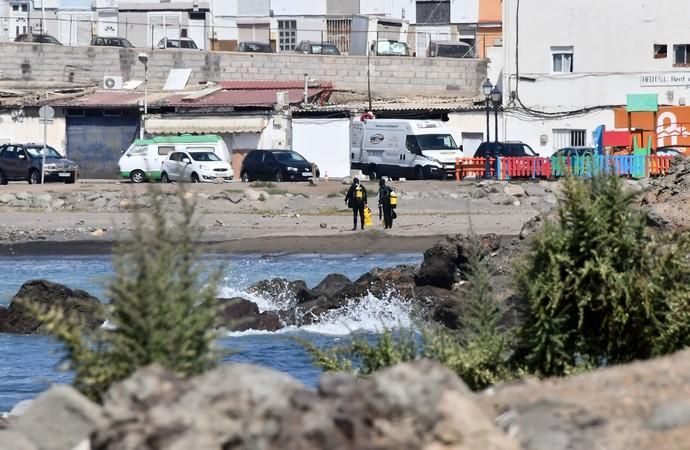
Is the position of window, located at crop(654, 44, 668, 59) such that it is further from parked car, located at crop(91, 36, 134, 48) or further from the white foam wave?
the white foam wave

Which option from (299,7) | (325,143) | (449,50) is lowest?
(325,143)

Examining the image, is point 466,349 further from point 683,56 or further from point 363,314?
point 683,56

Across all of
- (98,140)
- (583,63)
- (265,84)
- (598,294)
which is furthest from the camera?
(265,84)

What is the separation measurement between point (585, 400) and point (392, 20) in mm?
62555

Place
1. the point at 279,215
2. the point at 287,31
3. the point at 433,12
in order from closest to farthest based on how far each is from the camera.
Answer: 1. the point at 279,215
2. the point at 433,12
3. the point at 287,31

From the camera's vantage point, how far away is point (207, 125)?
5219cm

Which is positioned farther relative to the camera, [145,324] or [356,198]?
[356,198]

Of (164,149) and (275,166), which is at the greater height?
(164,149)

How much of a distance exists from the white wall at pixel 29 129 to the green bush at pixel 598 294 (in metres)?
45.2

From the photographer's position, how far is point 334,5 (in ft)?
230

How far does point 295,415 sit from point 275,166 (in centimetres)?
4114

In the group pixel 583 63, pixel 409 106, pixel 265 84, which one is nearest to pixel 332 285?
pixel 409 106

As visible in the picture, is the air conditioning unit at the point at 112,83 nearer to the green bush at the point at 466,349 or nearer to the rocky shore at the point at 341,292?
the rocky shore at the point at 341,292

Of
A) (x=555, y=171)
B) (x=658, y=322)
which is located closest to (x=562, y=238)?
(x=658, y=322)
